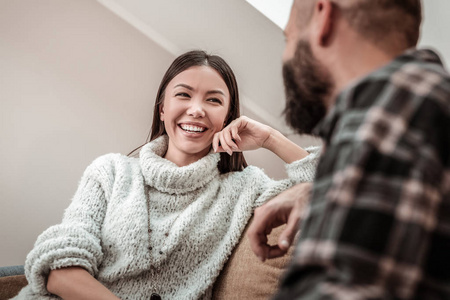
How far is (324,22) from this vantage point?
0.69 m

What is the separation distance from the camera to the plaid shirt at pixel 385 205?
1.40 feet

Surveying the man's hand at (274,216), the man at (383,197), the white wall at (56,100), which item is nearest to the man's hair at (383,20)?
the man at (383,197)

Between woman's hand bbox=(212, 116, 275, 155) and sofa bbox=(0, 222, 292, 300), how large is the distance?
1.05 feet

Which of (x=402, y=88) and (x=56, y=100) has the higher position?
(x=56, y=100)

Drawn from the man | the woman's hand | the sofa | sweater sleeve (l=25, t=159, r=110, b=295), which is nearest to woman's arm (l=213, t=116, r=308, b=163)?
the woman's hand

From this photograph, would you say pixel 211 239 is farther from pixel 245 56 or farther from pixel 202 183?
pixel 245 56

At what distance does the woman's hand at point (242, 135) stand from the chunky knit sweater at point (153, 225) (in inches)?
3.4

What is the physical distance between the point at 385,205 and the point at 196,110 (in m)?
1.11

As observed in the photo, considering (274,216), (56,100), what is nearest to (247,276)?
(274,216)

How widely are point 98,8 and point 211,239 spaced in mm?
1127

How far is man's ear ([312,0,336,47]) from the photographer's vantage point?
682 millimetres

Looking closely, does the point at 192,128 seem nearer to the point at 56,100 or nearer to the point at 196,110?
the point at 196,110

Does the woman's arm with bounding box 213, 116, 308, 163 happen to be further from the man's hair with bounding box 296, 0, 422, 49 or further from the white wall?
the man's hair with bounding box 296, 0, 422, 49

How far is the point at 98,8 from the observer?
1877 millimetres
